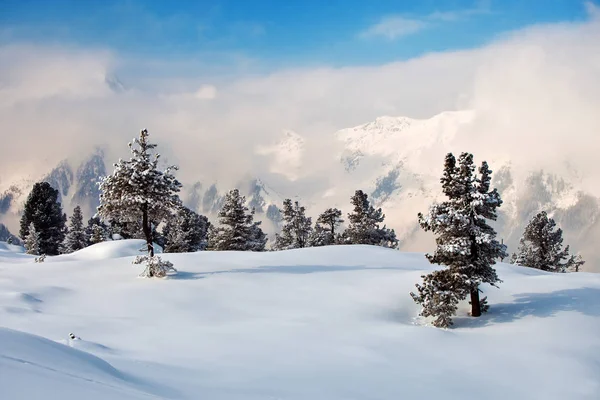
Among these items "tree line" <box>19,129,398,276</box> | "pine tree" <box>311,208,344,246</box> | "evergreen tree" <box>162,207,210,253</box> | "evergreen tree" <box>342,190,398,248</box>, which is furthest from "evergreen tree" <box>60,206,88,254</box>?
"evergreen tree" <box>342,190,398,248</box>

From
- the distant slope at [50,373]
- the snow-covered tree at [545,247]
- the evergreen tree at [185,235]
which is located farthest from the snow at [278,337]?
the evergreen tree at [185,235]

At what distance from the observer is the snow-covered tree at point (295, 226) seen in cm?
6638

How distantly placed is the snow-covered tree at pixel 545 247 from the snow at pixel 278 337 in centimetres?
2214

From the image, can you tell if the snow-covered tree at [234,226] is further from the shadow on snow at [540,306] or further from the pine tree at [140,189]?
the shadow on snow at [540,306]

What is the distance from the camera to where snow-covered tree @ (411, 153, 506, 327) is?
20.3 m

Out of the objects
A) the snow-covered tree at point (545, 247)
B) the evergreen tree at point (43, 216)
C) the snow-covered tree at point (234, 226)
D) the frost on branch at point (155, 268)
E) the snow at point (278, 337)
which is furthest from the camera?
the evergreen tree at point (43, 216)

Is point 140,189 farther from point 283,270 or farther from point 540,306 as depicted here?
point 540,306

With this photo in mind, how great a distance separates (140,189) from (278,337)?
15.2m

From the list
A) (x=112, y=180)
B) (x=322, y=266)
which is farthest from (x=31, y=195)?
(x=322, y=266)

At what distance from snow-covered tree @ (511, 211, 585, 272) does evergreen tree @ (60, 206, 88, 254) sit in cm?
6413

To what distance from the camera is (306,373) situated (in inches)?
479

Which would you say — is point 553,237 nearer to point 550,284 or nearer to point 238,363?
point 550,284

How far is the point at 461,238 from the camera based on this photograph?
810 inches

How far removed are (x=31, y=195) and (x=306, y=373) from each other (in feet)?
252
